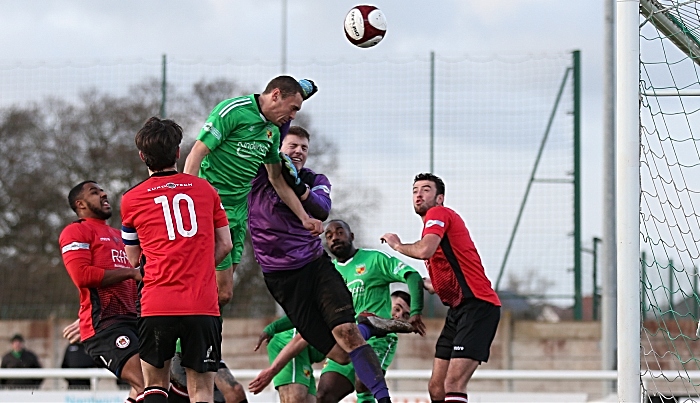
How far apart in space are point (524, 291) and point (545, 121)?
2.37 metres

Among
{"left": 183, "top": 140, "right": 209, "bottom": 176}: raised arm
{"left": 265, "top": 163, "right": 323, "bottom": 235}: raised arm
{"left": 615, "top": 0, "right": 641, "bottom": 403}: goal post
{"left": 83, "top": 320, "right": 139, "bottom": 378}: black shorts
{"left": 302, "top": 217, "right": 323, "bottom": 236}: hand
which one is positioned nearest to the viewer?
{"left": 615, "top": 0, "right": 641, "bottom": 403}: goal post

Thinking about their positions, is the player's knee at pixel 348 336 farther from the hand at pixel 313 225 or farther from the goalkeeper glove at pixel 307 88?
the goalkeeper glove at pixel 307 88

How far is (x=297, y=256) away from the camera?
23.8 ft

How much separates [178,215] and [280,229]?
169 centimetres

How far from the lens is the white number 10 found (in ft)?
18.6

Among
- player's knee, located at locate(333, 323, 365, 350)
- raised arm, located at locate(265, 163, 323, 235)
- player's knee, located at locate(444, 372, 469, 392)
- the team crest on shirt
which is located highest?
raised arm, located at locate(265, 163, 323, 235)

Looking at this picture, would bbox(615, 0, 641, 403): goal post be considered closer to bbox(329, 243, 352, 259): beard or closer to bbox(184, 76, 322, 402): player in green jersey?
bbox(184, 76, 322, 402): player in green jersey

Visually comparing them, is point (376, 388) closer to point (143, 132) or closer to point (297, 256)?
→ point (297, 256)

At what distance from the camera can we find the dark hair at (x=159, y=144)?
5742 mm

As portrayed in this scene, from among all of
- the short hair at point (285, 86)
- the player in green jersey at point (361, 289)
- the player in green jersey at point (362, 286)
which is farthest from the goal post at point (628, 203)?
the player in green jersey at point (362, 286)

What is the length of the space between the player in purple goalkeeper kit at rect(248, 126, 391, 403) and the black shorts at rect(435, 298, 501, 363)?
0.80m

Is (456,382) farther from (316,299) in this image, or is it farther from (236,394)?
(236,394)

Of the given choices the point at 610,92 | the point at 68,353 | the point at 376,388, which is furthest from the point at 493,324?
the point at 68,353

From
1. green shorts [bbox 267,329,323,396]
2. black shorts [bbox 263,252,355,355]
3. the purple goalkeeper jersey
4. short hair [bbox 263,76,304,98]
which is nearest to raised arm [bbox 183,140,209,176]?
short hair [bbox 263,76,304,98]
